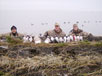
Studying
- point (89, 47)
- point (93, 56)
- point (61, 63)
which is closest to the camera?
point (61, 63)

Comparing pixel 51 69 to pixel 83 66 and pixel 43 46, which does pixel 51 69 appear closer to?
pixel 83 66

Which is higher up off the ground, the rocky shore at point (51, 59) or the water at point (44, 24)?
the water at point (44, 24)

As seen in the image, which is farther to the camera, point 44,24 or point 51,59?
point 44,24

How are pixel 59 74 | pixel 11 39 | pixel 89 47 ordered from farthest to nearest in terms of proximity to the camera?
pixel 11 39 → pixel 89 47 → pixel 59 74

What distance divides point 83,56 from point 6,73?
238 centimetres

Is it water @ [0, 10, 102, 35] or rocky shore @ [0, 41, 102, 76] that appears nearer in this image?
rocky shore @ [0, 41, 102, 76]

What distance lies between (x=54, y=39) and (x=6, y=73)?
4.22m

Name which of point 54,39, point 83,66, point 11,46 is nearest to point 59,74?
point 83,66

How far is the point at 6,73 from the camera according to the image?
6211 millimetres

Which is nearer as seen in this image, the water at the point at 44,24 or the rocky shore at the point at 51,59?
the rocky shore at the point at 51,59

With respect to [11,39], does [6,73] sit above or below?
below

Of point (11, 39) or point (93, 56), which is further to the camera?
point (11, 39)

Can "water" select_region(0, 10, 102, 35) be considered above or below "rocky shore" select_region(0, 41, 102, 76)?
above

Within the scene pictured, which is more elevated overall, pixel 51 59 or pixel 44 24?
pixel 44 24
